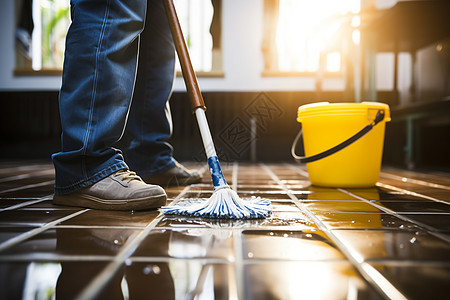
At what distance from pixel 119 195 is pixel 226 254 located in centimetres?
43

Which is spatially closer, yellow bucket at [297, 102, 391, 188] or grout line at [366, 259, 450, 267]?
grout line at [366, 259, 450, 267]

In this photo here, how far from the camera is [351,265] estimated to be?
1.66 feet

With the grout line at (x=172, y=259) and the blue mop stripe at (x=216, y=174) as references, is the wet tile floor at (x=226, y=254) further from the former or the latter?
the blue mop stripe at (x=216, y=174)

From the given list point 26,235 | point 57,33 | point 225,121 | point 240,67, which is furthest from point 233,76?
point 26,235

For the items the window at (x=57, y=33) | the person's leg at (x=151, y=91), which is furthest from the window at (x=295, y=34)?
the person's leg at (x=151, y=91)

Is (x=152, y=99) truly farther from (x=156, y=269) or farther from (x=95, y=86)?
(x=156, y=269)

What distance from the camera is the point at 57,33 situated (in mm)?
3879

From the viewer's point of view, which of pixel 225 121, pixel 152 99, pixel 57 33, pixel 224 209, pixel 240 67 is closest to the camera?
pixel 224 209

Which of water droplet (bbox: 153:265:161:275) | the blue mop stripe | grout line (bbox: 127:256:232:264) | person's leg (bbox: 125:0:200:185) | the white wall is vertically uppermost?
the white wall

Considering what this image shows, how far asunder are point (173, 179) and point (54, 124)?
2.57 meters

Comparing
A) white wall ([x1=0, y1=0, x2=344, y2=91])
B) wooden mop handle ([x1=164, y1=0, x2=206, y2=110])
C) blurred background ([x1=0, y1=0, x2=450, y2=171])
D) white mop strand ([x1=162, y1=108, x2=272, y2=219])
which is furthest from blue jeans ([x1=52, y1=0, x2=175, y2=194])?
white wall ([x1=0, y1=0, x2=344, y2=91])

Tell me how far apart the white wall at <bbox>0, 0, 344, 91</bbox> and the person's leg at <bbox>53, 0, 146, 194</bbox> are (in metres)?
2.65

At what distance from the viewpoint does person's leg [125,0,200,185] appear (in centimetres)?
131

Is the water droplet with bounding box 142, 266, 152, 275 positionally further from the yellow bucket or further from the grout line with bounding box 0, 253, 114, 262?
the yellow bucket
